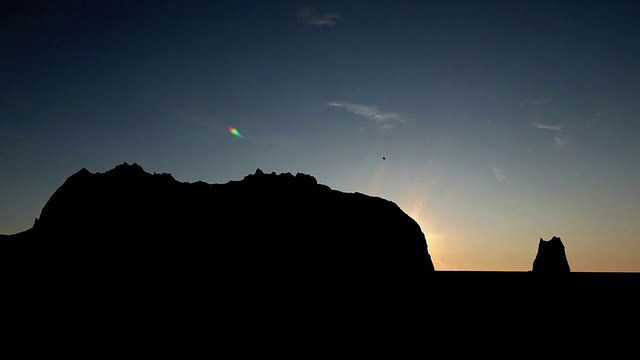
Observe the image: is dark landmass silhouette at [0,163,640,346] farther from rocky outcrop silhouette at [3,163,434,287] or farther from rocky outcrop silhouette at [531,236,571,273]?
rocky outcrop silhouette at [531,236,571,273]

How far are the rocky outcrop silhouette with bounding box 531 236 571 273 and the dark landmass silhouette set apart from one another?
6247 cm

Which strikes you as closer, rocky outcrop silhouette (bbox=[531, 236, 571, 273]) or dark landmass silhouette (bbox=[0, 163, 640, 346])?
dark landmass silhouette (bbox=[0, 163, 640, 346])

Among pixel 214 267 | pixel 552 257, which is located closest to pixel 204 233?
pixel 214 267

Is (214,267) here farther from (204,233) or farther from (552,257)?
(552,257)

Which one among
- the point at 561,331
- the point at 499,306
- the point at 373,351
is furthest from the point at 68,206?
the point at 499,306

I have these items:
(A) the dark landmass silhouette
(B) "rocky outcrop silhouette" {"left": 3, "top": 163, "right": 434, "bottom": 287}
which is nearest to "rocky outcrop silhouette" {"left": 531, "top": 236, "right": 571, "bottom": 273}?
(A) the dark landmass silhouette

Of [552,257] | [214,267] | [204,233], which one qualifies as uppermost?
[552,257]

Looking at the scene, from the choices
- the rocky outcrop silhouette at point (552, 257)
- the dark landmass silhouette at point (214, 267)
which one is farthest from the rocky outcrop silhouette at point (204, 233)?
the rocky outcrop silhouette at point (552, 257)

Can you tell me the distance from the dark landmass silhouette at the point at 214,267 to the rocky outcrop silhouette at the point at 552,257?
62475 mm

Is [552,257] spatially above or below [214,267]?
above

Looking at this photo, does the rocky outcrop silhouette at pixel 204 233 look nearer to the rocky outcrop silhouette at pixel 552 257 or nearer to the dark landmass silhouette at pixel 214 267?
the dark landmass silhouette at pixel 214 267

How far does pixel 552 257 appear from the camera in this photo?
92.1 meters

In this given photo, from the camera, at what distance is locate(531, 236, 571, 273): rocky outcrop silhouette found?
9169cm

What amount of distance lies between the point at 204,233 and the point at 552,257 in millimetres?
85636
